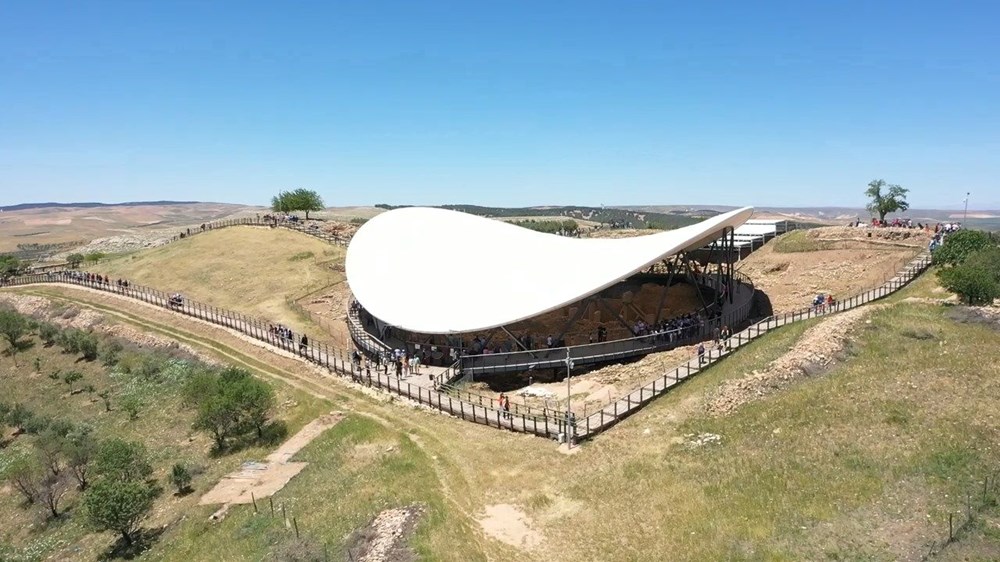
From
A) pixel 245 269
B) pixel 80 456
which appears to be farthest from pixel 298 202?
pixel 80 456

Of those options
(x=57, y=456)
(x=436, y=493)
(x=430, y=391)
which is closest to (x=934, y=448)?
(x=436, y=493)

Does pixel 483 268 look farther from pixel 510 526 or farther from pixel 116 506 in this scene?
pixel 116 506

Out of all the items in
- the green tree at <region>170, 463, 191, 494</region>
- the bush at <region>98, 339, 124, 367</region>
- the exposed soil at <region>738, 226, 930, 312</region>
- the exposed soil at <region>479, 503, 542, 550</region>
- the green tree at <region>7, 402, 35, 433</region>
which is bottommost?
the green tree at <region>7, 402, 35, 433</region>

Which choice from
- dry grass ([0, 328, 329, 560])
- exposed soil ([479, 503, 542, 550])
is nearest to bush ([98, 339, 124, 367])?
dry grass ([0, 328, 329, 560])

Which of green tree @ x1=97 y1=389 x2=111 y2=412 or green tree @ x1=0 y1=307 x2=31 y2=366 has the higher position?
green tree @ x1=0 y1=307 x2=31 y2=366

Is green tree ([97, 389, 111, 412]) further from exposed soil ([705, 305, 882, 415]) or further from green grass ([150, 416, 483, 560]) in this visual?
exposed soil ([705, 305, 882, 415])

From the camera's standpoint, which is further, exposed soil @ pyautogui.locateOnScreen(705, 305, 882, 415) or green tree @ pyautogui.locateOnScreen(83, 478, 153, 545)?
exposed soil @ pyautogui.locateOnScreen(705, 305, 882, 415)

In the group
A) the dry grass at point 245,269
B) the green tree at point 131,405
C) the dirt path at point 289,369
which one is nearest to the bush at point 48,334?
the dirt path at point 289,369
